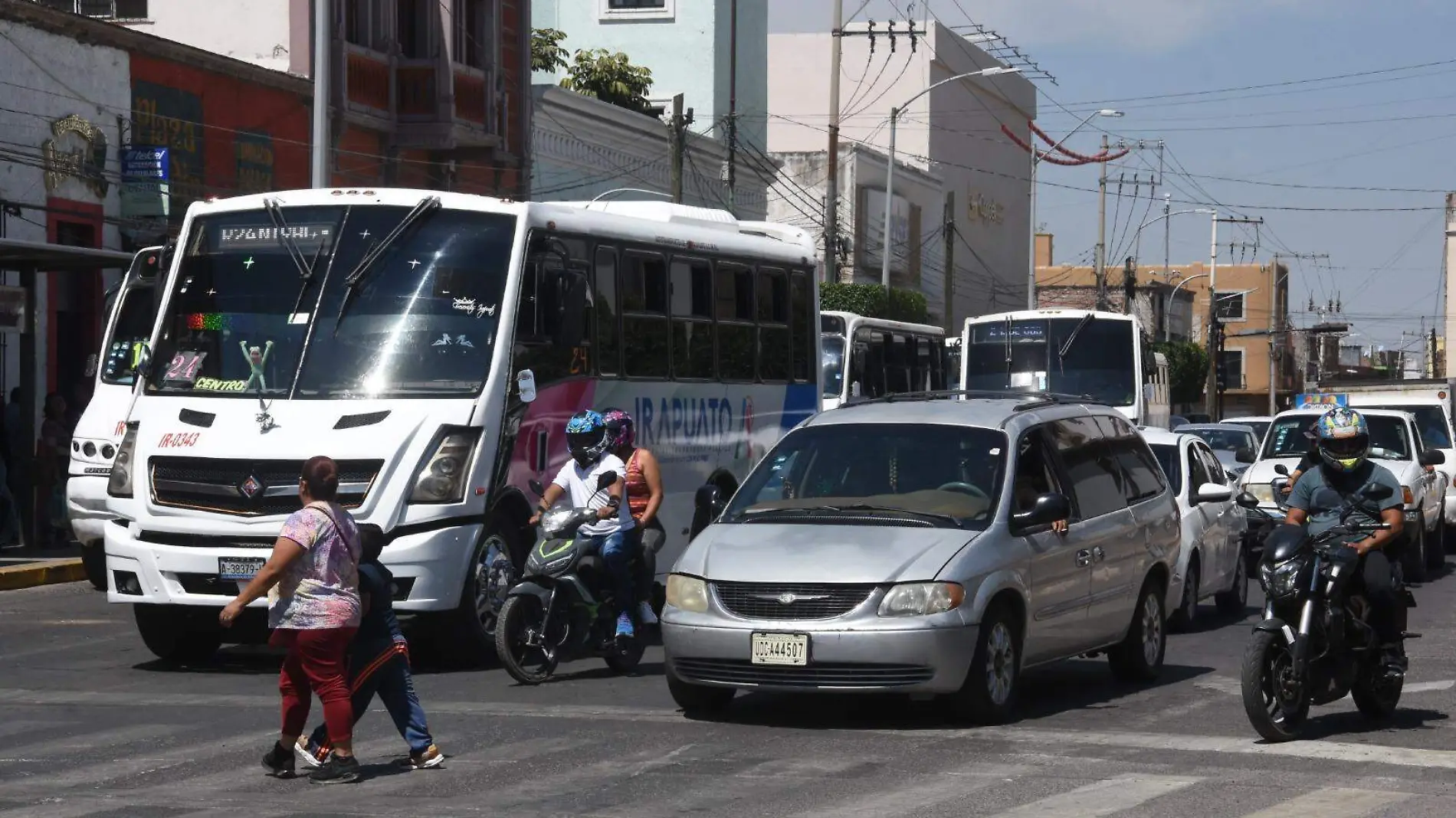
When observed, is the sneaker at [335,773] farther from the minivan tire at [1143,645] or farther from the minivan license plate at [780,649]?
the minivan tire at [1143,645]

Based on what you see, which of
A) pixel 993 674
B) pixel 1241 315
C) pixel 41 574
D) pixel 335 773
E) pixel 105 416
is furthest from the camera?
pixel 1241 315

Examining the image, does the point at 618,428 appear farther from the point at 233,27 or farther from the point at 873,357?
the point at 233,27

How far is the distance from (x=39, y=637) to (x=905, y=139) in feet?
204

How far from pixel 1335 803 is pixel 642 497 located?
6.14 meters

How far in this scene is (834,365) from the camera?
94.7ft

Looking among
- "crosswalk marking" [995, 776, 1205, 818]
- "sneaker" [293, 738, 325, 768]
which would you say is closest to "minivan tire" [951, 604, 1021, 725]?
"crosswalk marking" [995, 776, 1205, 818]

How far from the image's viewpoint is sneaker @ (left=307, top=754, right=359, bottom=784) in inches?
360

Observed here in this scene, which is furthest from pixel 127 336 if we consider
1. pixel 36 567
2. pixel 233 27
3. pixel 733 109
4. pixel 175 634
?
pixel 733 109

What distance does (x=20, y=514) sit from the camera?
2216 cm

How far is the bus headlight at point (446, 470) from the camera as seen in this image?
42.7ft

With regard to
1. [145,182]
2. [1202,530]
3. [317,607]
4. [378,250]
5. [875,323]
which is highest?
[145,182]

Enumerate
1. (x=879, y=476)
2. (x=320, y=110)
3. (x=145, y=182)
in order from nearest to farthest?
(x=879, y=476) < (x=320, y=110) < (x=145, y=182)

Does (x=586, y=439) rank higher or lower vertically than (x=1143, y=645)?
higher

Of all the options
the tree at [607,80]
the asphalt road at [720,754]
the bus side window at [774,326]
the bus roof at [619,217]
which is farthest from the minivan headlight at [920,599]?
the tree at [607,80]
